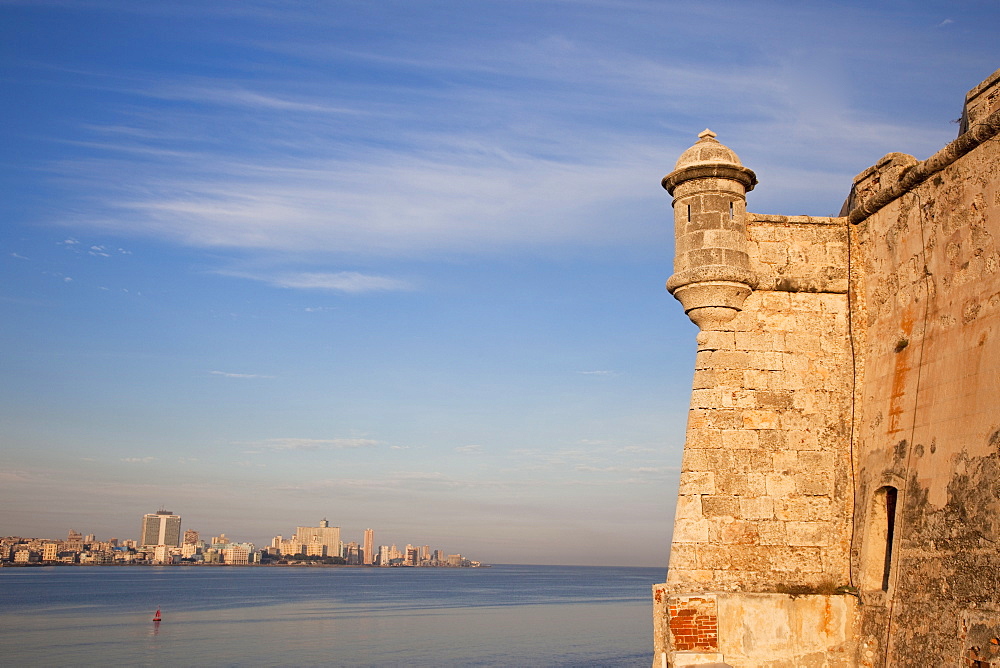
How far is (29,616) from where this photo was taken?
Result: 198 feet

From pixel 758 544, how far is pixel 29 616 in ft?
215

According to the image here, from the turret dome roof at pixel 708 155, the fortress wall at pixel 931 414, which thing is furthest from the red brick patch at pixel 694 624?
the turret dome roof at pixel 708 155

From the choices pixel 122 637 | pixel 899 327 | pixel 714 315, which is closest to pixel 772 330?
pixel 714 315

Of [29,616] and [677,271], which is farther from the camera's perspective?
[29,616]

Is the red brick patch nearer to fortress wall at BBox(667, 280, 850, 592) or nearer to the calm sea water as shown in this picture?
fortress wall at BBox(667, 280, 850, 592)

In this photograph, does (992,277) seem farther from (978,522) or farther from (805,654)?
(805,654)

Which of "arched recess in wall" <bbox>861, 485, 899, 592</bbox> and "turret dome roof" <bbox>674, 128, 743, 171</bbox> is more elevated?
"turret dome roof" <bbox>674, 128, 743, 171</bbox>

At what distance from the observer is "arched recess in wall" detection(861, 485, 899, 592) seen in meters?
9.15

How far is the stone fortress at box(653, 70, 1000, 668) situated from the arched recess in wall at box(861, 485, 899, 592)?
2 centimetres

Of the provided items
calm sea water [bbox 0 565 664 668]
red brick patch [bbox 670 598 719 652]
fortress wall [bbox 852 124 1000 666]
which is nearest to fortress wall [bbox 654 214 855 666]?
red brick patch [bbox 670 598 719 652]

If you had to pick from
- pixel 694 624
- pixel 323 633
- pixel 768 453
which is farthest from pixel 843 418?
pixel 323 633

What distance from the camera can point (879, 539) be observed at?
9.22 metres

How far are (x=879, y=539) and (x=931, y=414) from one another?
166 cm

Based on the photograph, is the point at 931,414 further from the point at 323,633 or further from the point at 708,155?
the point at 323,633
